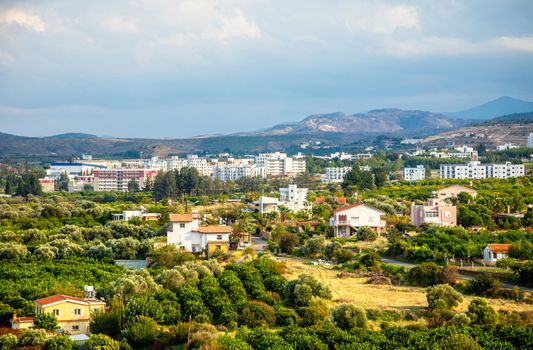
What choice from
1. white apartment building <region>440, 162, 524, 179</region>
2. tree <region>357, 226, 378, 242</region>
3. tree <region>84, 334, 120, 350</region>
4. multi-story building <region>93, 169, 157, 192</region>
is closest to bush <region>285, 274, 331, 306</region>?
tree <region>84, 334, 120, 350</region>

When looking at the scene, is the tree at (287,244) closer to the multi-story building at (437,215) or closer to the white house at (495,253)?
the white house at (495,253)

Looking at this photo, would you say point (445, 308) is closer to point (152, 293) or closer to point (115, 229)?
point (152, 293)

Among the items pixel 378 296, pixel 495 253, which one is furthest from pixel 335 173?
pixel 378 296

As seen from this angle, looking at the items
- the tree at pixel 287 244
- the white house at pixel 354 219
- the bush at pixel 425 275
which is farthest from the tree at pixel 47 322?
the white house at pixel 354 219

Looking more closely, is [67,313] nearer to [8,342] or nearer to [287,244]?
[8,342]

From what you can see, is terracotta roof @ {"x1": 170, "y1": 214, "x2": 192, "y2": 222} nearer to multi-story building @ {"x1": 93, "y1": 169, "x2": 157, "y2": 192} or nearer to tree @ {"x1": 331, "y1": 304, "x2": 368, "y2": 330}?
tree @ {"x1": 331, "y1": 304, "x2": 368, "y2": 330}

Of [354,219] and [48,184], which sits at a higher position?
[354,219]
